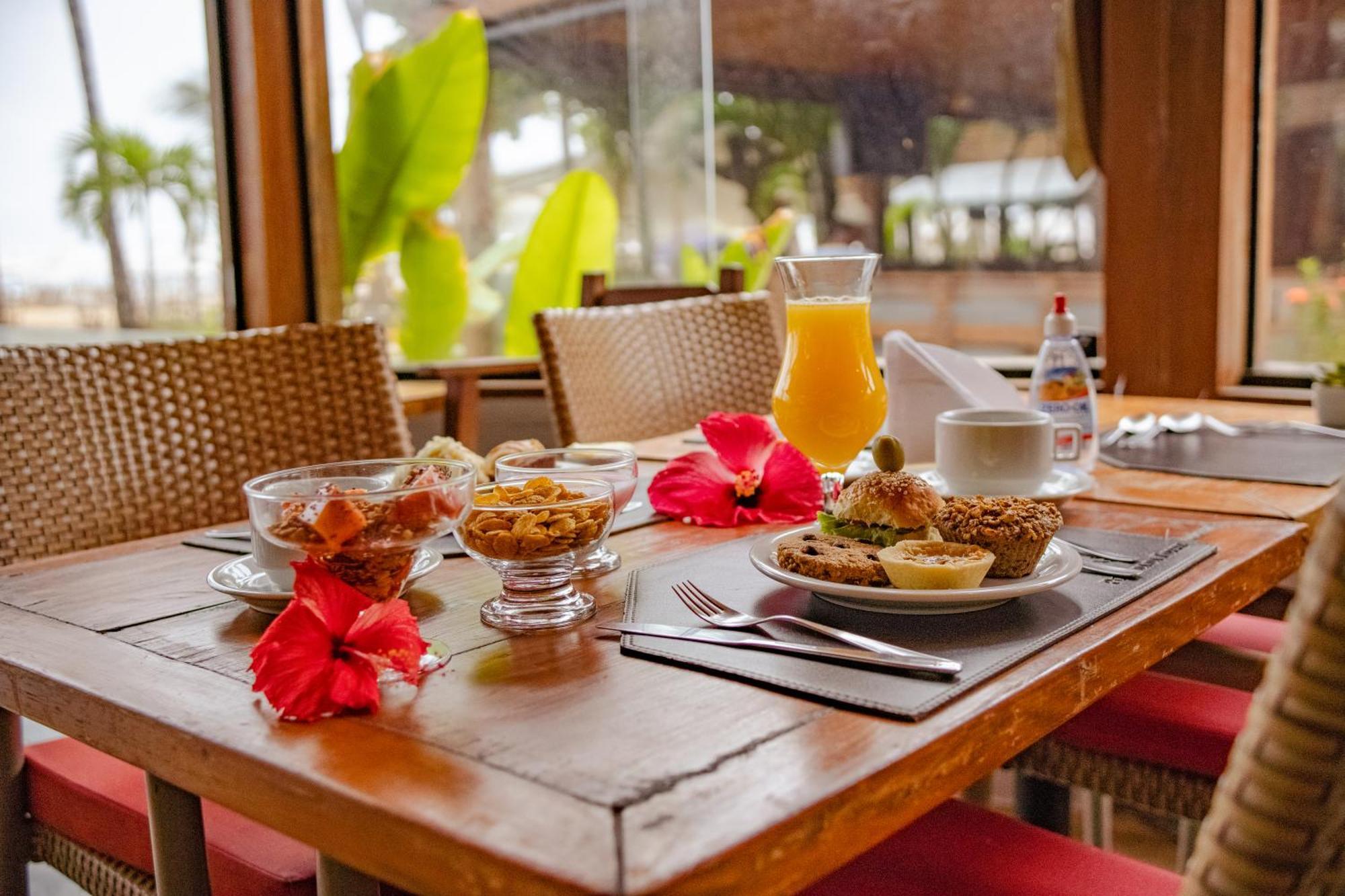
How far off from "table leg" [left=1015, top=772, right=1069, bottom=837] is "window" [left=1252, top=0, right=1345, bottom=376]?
Answer: 1.64 meters

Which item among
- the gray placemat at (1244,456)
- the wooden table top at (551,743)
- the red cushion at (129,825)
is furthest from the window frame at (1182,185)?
the red cushion at (129,825)

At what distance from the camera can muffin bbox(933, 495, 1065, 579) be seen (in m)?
0.90

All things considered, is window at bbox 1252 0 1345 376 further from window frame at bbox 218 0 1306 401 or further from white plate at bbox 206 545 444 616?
white plate at bbox 206 545 444 616

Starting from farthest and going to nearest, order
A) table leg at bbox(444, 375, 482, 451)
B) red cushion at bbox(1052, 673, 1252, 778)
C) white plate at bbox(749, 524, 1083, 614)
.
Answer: table leg at bbox(444, 375, 482, 451)
red cushion at bbox(1052, 673, 1252, 778)
white plate at bbox(749, 524, 1083, 614)

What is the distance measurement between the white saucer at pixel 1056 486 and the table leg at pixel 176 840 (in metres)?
0.71

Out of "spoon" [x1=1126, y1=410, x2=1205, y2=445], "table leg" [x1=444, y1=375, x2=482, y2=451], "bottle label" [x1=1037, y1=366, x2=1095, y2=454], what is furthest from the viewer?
"table leg" [x1=444, y1=375, x2=482, y2=451]

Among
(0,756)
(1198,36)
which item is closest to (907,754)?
(0,756)

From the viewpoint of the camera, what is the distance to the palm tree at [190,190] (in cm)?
322

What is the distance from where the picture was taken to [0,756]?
117cm

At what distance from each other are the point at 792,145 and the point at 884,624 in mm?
2833

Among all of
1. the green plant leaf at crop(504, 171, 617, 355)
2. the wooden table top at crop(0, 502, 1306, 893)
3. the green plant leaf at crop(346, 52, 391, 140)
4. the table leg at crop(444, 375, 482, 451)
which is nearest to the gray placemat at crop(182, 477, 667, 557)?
the wooden table top at crop(0, 502, 1306, 893)

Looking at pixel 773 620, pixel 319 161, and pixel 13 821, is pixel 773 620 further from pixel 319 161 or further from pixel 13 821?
pixel 319 161

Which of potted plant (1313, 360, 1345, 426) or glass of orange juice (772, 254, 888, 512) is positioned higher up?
glass of orange juice (772, 254, 888, 512)

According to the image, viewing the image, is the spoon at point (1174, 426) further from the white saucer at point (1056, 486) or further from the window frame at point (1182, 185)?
the window frame at point (1182, 185)
